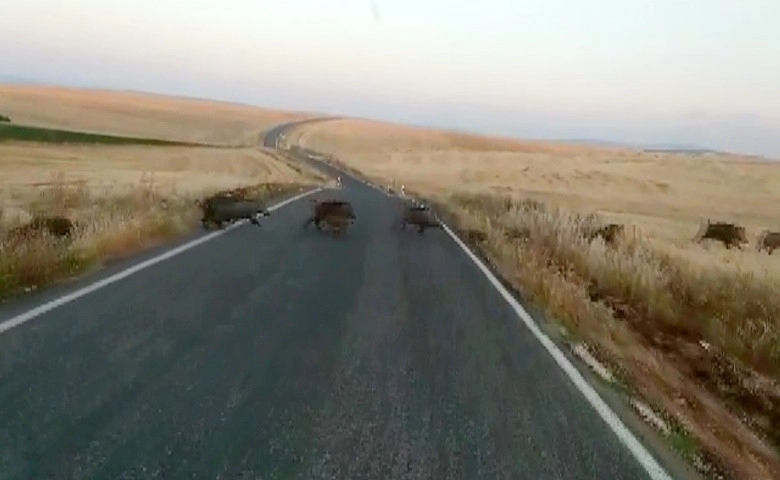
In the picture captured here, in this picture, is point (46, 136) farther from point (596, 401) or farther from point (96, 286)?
point (596, 401)

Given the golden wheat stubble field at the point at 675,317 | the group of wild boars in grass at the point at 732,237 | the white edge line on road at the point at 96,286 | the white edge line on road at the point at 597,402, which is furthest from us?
the group of wild boars in grass at the point at 732,237

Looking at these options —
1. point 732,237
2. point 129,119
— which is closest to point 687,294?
point 732,237

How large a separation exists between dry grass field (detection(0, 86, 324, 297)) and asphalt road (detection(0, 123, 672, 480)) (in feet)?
5.62

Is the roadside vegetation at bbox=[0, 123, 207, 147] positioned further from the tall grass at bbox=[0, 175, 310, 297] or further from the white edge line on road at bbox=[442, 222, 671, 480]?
the white edge line on road at bbox=[442, 222, 671, 480]

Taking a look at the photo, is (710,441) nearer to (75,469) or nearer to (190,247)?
(75,469)

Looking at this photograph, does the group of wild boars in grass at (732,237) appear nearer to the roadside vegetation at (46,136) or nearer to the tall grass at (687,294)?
the tall grass at (687,294)

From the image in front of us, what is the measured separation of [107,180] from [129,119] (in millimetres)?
96161

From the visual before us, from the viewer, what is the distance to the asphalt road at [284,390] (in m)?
5.49

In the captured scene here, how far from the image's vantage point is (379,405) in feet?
22.5

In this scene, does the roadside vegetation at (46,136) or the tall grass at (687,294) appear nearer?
the tall grass at (687,294)

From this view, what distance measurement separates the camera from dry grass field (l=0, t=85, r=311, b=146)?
118 metres

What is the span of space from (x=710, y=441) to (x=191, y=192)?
1106 inches

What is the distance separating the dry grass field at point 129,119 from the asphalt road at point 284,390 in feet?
339

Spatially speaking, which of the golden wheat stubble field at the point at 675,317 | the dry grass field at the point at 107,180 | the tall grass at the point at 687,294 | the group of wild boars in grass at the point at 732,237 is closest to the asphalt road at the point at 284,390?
the golden wheat stubble field at the point at 675,317
